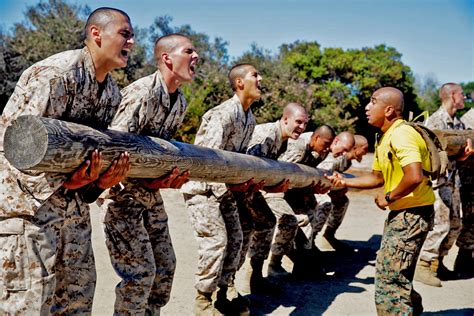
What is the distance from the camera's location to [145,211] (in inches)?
186

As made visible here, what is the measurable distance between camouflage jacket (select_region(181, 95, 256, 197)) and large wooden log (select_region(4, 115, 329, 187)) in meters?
0.29

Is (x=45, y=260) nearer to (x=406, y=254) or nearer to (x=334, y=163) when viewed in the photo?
(x=406, y=254)

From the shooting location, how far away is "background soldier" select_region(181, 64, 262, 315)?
222 inches

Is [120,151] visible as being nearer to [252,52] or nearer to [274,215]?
[274,215]

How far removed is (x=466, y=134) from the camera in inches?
280

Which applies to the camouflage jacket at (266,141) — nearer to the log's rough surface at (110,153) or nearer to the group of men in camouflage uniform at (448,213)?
the log's rough surface at (110,153)

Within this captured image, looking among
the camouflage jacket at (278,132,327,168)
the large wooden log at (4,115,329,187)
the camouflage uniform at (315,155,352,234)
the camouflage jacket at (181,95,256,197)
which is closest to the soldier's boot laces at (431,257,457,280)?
the camouflage uniform at (315,155,352,234)

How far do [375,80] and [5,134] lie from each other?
25.8 m

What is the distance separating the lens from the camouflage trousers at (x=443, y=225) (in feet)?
26.7

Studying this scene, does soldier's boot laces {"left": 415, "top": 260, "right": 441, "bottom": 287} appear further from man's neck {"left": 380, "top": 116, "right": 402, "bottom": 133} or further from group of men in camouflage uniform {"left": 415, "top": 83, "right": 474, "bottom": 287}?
man's neck {"left": 380, "top": 116, "right": 402, "bottom": 133}

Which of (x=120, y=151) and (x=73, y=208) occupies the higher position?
(x=120, y=151)

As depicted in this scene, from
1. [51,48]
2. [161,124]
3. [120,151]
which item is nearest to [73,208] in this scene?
[120,151]

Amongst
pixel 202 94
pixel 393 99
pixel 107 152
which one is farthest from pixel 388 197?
pixel 202 94

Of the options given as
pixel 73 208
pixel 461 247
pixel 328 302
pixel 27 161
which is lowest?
pixel 328 302
